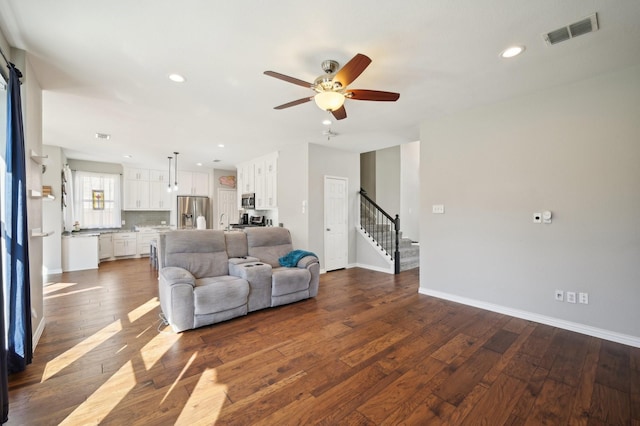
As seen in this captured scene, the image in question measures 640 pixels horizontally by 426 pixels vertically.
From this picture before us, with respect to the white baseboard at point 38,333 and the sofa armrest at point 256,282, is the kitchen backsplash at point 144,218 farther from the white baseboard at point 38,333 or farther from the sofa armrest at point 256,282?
the sofa armrest at point 256,282

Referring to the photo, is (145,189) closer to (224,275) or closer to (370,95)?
(224,275)

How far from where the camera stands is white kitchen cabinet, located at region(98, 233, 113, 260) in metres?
7.04

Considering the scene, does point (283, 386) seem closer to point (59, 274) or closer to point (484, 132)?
point (484, 132)

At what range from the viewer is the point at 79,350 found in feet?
8.57

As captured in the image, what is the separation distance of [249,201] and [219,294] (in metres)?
4.38

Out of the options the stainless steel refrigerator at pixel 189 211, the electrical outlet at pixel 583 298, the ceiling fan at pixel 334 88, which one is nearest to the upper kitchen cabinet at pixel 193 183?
the stainless steel refrigerator at pixel 189 211

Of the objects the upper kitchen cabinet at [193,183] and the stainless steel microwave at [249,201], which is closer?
the stainless steel microwave at [249,201]

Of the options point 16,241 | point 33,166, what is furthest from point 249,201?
point 16,241

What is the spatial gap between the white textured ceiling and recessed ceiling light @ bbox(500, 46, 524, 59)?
0.07 meters

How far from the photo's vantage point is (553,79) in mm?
2945

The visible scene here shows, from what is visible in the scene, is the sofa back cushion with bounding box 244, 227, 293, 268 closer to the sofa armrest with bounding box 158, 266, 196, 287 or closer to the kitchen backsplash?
the sofa armrest with bounding box 158, 266, 196, 287

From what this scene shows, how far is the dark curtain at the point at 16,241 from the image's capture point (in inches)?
81.3

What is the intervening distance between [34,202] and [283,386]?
302 cm

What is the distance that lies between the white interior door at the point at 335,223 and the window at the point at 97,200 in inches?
240
